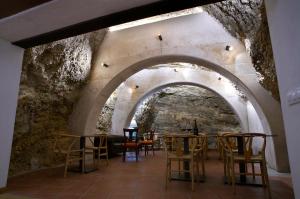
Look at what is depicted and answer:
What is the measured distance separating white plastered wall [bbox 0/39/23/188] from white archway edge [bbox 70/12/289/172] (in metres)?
2.63

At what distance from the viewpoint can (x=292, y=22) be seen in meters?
1.31

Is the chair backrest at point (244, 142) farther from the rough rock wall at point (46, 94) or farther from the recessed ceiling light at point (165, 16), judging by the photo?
the rough rock wall at point (46, 94)

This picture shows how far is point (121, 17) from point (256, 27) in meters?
2.10

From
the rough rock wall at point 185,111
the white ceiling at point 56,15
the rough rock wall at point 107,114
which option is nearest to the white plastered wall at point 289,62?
the white ceiling at point 56,15

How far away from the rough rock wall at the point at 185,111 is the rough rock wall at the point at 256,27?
261 inches

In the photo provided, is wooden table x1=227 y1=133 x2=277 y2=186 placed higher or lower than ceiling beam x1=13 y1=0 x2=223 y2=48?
lower

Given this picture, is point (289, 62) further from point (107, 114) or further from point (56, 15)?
point (107, 114)

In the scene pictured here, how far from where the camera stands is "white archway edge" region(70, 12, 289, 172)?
4.31 m

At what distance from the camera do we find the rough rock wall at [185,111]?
10.3m

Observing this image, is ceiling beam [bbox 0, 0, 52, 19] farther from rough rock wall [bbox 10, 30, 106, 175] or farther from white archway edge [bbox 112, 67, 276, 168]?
white archway edge [bbox 112, 67, 276, 168]

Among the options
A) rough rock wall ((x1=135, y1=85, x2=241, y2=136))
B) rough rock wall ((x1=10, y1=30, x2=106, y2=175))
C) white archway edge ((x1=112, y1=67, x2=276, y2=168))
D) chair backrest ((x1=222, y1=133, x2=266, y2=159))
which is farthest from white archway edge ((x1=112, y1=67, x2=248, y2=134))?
chair backrest ((x1=222, y1=133, x2=266, y2=159))

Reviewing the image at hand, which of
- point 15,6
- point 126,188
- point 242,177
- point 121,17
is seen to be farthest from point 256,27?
point 15,6

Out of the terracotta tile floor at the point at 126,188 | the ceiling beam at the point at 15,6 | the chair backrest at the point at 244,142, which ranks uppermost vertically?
the ceiling beam at the point at 15,6

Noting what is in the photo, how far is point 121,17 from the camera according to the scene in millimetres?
2172
